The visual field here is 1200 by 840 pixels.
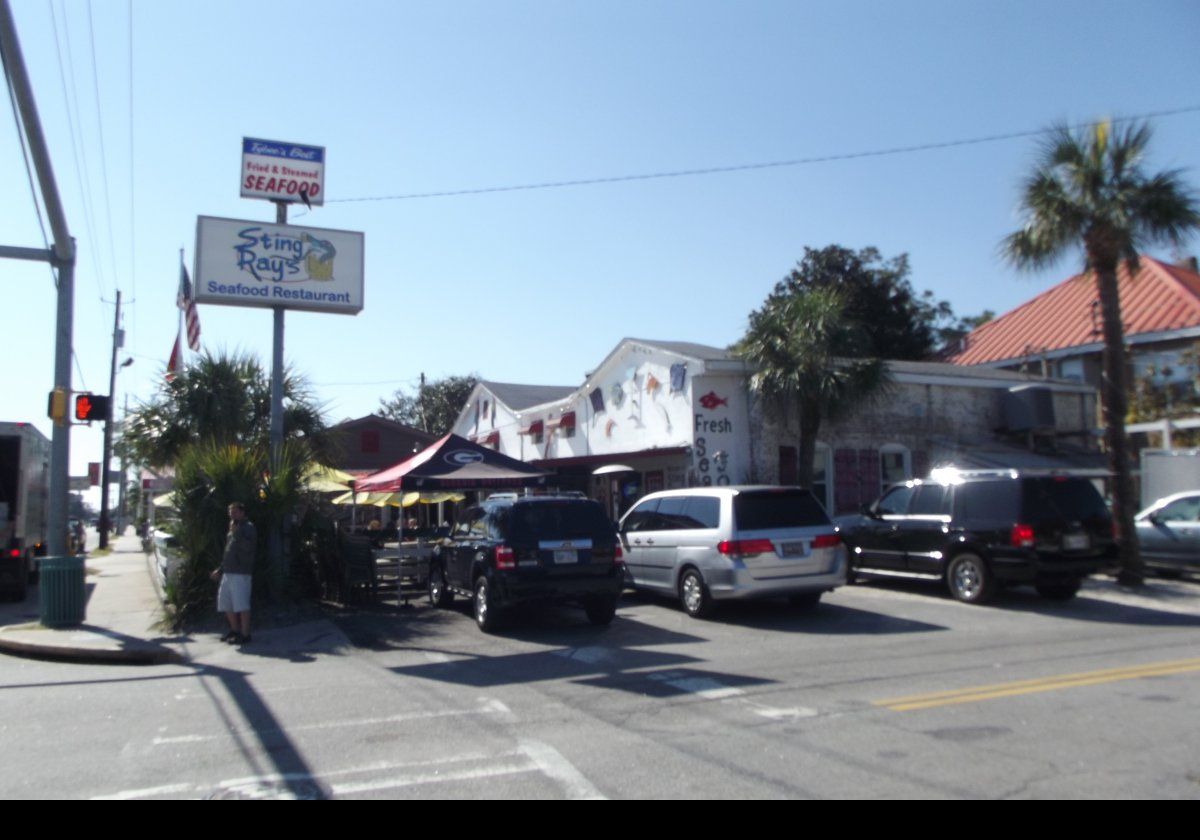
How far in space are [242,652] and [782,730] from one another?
7.20 metres

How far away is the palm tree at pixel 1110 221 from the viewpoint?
53.5ft

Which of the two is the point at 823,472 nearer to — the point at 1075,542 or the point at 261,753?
the point at 1075,542

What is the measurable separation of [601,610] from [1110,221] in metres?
10.8

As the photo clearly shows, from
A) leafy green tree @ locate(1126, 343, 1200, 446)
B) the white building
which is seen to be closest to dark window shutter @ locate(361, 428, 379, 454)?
the white building

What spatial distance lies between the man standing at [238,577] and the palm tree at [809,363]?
497 inches

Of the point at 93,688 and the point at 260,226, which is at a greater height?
the point at 260,226

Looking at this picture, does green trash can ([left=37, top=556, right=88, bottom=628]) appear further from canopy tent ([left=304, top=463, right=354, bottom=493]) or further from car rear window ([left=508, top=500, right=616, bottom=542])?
car rear window ([left=508, top=500, right=616, bottom=542])

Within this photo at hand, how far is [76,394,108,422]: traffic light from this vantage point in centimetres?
1337

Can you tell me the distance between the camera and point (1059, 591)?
1496cm

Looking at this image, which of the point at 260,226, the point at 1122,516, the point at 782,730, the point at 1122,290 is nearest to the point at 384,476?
the point at 260,226

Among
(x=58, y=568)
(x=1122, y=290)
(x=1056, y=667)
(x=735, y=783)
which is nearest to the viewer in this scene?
(x=735, y=783)

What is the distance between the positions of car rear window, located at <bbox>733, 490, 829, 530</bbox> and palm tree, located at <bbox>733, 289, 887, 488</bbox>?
8.03 meters

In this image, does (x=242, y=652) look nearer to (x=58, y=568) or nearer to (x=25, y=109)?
(x=58, y=568)

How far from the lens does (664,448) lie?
22.8 m
